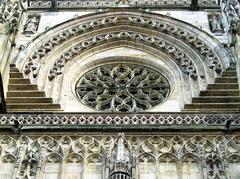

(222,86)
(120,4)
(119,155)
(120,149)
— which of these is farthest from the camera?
(120,4)

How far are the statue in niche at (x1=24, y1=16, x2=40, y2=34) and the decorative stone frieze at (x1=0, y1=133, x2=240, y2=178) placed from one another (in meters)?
5.24

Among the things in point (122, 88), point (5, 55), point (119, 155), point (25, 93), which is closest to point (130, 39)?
point (122, 88)

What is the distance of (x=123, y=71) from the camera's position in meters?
15.9

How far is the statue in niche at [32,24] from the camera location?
16.7m

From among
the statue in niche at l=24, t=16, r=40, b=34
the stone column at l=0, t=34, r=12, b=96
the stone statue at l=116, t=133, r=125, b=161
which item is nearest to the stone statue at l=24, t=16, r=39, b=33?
the statue in niche at l=24, t=16, r=40, b=34

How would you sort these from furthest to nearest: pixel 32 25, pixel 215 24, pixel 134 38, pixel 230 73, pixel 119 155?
1. pixel 32 25
2. pixel 215 24
3. pixel 134 38
4. pixel 230 73
5. pixel 119 155

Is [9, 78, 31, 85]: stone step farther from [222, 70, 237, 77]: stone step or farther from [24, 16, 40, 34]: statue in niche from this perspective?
[222, 70, 237, 77]: stone step

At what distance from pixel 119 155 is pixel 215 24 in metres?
7.04

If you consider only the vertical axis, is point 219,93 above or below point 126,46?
below

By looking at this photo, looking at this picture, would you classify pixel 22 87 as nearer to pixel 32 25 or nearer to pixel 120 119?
pixel 120 119

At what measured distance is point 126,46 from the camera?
16.5 meters

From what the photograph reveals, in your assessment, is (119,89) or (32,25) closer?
(119,89)

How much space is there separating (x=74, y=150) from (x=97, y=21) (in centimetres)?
615

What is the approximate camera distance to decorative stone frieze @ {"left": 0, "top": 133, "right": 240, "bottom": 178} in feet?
37.1
